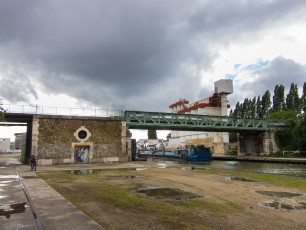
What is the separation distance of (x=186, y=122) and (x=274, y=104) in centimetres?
4821

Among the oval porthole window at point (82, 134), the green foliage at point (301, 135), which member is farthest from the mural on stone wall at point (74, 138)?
the green foliage at point (301, 135)

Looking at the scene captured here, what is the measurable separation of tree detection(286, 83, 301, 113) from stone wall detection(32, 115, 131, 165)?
61.0m

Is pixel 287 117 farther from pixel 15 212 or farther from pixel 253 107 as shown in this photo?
pixel 15 212

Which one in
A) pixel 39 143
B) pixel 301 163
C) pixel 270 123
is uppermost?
pixel 270 123

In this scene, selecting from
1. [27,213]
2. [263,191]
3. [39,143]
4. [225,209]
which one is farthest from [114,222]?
[39,143]

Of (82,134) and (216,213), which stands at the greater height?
(82,134)

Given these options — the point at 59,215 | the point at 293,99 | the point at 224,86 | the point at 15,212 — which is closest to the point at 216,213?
the point at 59,215

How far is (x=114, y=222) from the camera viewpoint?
7.99 m

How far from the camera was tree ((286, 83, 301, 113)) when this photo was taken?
8225 centimetres

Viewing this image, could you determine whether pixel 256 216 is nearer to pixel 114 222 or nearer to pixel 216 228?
pixel 216 228

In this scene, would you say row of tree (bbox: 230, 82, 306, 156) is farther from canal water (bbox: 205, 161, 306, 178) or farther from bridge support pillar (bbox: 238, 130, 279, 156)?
canal water (bbox: 205, 161, 306, 178)

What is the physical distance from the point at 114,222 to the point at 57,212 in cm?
193

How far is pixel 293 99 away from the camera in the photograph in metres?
83.1

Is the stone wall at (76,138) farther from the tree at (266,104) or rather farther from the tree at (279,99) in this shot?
the tree at (266,104)
